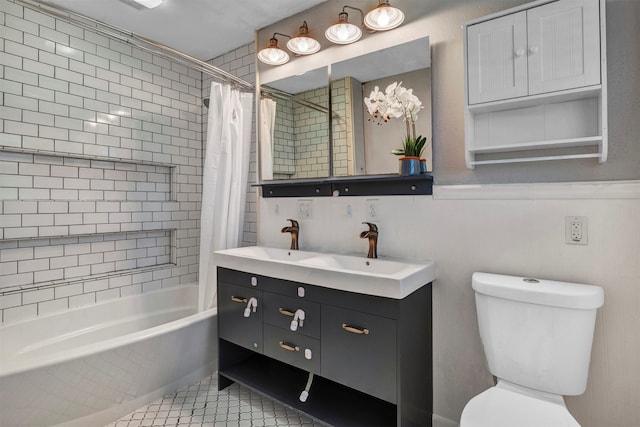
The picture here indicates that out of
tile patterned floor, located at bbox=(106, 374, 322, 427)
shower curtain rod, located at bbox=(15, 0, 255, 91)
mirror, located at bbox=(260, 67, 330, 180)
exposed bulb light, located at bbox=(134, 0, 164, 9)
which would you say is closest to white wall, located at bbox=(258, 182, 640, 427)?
mirror, located at bbox=(260, 67, 330, 180)

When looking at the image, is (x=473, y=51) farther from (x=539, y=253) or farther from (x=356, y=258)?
(x=356, y=258)

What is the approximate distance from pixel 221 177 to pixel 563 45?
7.03 ft

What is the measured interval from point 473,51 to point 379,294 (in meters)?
1.22

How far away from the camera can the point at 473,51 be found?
1.54 meters

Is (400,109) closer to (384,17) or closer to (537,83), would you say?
(384,17)

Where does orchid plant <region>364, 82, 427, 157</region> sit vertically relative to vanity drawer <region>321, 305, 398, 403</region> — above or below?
above

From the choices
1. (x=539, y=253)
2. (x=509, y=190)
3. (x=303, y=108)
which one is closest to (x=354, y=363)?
(x=539, y=253)

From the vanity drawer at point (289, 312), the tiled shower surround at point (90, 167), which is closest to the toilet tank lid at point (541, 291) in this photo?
the vanity drawer at point (289, 312)

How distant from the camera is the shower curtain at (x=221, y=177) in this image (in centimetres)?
246

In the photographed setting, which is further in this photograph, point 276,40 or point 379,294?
point 276,40

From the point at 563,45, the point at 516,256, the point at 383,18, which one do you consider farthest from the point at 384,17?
the point at 516,256

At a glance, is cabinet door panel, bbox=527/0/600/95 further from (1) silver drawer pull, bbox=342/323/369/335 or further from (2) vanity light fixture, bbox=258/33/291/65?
(2) vanity light fixture, bbox=258/33/291/65

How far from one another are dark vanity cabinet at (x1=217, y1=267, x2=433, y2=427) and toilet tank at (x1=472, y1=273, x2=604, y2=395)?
345 mm

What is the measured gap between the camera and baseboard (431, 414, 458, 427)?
5.72 feet
